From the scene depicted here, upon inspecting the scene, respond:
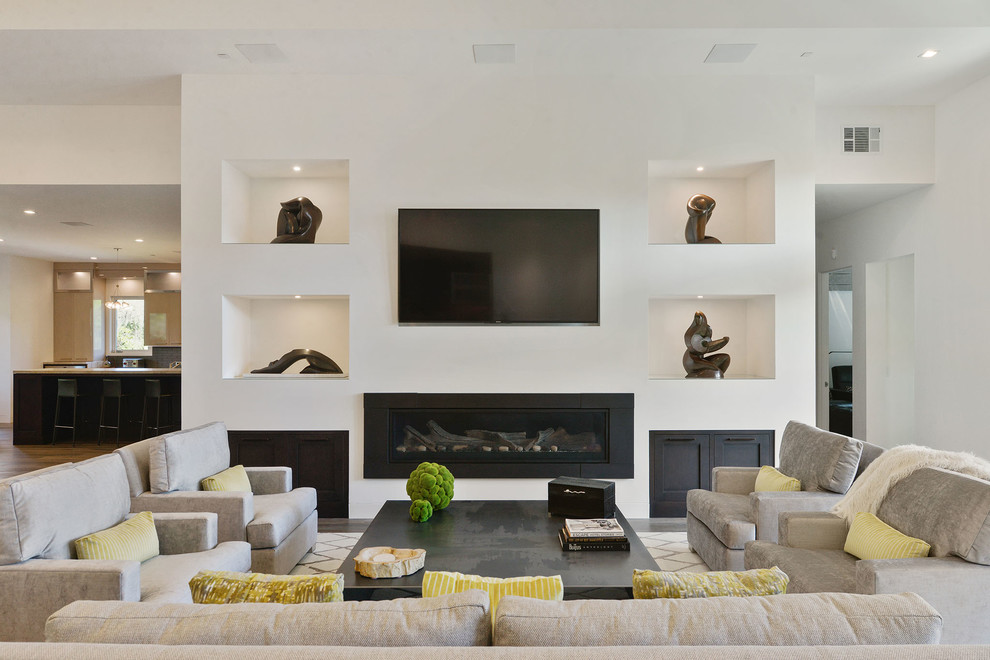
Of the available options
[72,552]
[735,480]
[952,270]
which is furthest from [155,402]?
[952,270]

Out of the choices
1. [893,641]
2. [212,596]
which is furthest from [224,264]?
[893,641]

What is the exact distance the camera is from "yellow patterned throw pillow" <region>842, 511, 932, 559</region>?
2.55 metres

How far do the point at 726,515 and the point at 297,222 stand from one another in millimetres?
3804

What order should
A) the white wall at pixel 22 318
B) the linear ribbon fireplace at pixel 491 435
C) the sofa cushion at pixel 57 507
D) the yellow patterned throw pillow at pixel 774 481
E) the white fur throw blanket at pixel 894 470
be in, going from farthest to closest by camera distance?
the white wall at pixel 22 318 → the linear ribbon fireplace at pixel 491 435 → the yellow patterned throw pillow at pixel 774 481 → the white fur throw blanket at pixel 894 470 → the sofa cushion at pixel 57 507

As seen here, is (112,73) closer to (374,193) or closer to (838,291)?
(374,193)

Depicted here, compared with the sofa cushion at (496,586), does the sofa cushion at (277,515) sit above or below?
below

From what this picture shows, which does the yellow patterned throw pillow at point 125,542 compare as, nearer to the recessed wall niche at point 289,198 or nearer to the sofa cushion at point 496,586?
the sofa cushion at point 496,586

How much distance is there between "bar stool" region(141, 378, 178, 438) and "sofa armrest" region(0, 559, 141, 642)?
21.1ft

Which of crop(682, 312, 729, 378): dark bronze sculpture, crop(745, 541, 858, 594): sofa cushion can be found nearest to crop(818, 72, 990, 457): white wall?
crop(682, 312, 729, 378): dark bronze sculpture

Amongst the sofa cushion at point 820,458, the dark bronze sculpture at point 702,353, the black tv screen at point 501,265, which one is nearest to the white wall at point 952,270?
the dark bronze sculpture at point 702,353

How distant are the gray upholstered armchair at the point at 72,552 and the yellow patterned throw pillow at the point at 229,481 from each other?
647 mm

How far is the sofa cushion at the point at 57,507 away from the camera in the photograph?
8.04ft

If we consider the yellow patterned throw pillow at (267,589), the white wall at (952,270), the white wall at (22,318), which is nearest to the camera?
the yellow patterned throw pillow at (267,589)

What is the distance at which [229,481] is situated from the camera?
3850mm
